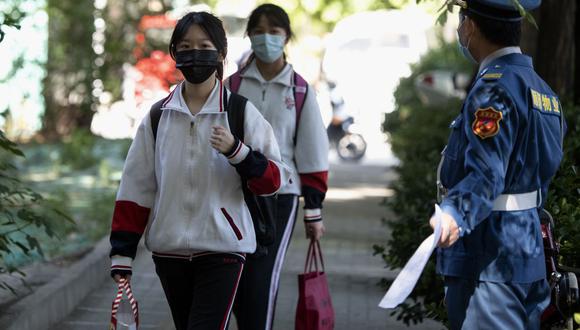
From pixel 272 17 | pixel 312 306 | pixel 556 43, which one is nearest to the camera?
pixel 312 306

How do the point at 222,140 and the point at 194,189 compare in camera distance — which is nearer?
the point at 222,140

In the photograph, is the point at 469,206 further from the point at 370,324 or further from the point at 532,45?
the point at 532,45

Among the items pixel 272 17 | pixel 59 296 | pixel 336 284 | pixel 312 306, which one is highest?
pixel 272 17

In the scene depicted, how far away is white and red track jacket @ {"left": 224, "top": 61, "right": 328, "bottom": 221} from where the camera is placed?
6043 mm

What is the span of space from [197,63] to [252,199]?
1.90ft

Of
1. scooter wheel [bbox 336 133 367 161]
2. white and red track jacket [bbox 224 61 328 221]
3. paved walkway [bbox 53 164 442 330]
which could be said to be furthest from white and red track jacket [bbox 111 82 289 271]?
scooter wheel [bbox 336 133 367 161]

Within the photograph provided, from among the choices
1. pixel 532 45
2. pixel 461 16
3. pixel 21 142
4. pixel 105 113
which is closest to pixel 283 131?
pixel 461 16

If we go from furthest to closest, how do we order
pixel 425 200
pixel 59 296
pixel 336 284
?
1. pixel 336 284
2. pixel 425 200
3. pixel 59 296

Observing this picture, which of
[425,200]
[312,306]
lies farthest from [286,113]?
[425,200]

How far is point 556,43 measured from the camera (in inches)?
401

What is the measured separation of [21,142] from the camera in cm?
1769

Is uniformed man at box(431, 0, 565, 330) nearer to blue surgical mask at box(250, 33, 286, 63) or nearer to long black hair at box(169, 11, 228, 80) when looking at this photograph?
long black hair at box(169, 11, 228, 80)

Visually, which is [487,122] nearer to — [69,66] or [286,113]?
[286,113]

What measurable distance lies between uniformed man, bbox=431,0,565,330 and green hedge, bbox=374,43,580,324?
107 cm
